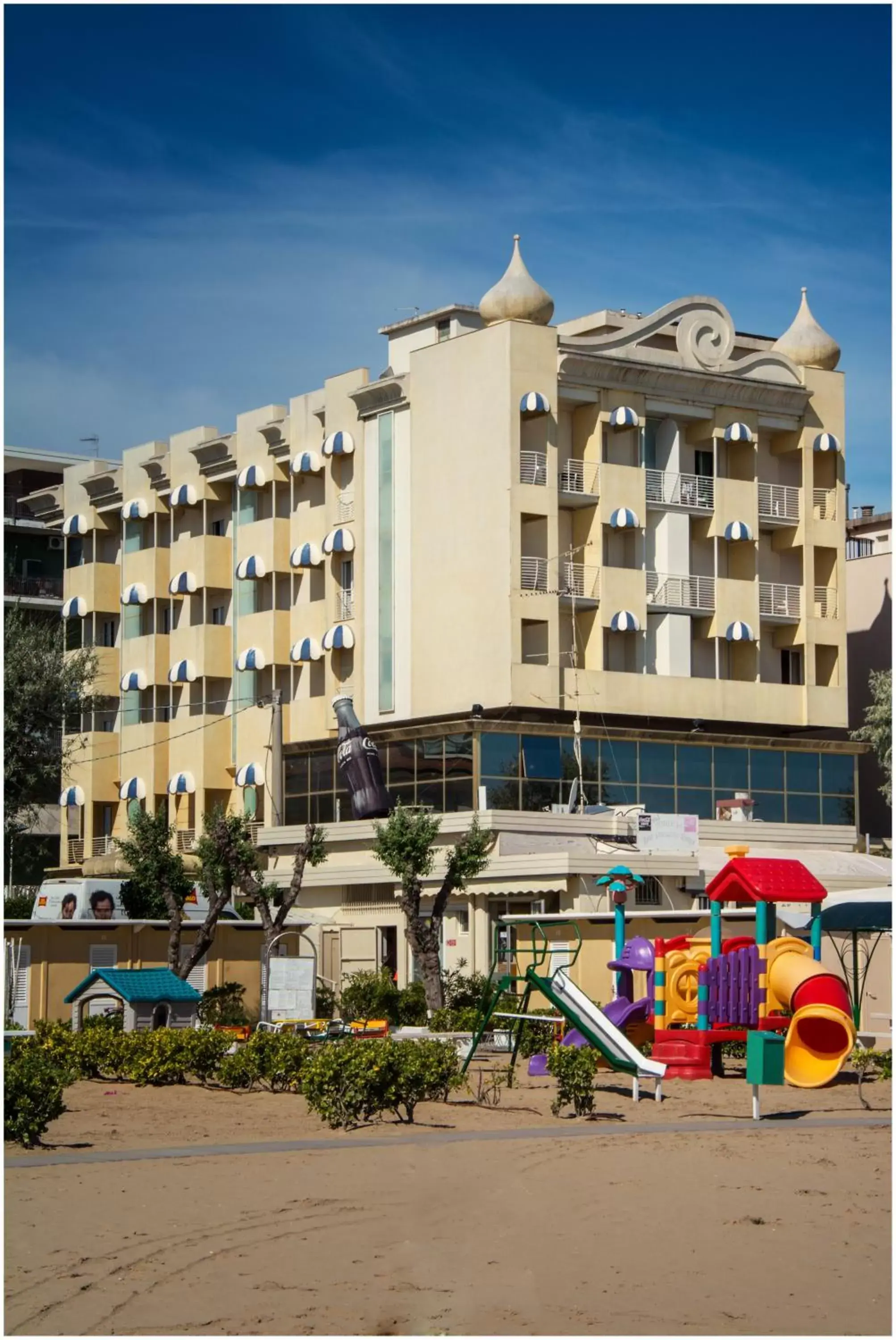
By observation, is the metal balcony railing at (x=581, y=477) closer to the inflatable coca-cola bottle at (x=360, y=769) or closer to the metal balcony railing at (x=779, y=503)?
the metal balcony railing at (x=779, y=503)

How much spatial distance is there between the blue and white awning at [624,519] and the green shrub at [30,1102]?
38.9 meters

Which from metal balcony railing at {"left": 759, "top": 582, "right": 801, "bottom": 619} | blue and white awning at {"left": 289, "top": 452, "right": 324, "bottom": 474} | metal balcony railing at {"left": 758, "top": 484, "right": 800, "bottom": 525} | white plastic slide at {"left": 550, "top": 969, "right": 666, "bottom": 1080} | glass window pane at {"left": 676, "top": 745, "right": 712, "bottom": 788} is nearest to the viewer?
white plastic slide at {"left": 550, "top": 969, "right": 666, "bottom": 1080}

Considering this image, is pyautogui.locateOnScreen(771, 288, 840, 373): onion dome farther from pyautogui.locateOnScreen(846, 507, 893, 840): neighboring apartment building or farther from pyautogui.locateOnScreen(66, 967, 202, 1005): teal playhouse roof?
pyautogui.locateOnScreen(66, 967, 202, 1005): teal playhouse roof

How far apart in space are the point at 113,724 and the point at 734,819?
1000 inches

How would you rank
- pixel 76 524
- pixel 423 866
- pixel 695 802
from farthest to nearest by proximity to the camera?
pixel 76 524
pixel 695 802
pixel 423 866

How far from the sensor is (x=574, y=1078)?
2123cm

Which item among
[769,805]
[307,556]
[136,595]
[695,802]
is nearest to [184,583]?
[136,595]

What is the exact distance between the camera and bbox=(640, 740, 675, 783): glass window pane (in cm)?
5472

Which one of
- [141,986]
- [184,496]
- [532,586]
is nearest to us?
[141,986]

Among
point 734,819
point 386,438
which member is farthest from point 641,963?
point 386,438

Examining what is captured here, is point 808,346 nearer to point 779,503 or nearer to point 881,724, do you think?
point 779,503

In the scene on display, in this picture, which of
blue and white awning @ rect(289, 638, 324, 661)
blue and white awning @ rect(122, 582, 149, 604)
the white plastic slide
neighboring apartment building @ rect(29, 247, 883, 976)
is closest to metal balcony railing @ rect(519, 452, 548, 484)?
neighboring apartment building @ rect(29, 247, 883, 976)

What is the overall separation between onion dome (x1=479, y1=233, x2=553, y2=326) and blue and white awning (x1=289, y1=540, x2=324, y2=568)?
946 centimetres

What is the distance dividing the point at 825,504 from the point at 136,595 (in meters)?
23.9
